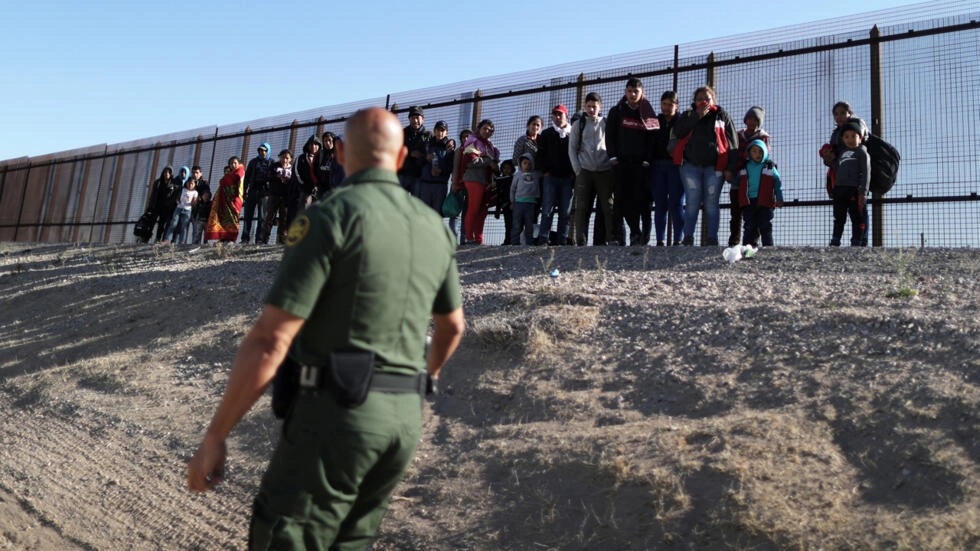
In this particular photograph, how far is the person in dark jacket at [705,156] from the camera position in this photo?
29.8 ft

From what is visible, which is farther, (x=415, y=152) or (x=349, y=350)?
(x=415, y=152)

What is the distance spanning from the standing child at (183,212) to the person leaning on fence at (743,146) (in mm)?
10575

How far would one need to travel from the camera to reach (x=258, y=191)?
1448cm

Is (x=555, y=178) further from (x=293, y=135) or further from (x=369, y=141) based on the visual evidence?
(x=369, y=141)

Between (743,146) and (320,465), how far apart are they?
7.97 meters

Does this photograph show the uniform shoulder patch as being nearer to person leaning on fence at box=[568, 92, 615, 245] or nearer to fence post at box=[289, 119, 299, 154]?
person leaning on fence at box=[568, 92, 615, 245]

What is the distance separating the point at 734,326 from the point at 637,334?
0.71m

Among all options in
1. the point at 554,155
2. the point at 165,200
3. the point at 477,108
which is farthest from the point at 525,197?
the point at 165,200

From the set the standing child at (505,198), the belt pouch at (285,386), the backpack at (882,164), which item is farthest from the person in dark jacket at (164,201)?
the belt pouch at (285,386)

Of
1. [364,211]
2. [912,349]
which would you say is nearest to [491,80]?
[912,349]

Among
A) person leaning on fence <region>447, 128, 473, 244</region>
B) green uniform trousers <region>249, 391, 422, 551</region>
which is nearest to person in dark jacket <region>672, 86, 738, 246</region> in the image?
person leaning on fence <region>447, 128, 473, 244</region>

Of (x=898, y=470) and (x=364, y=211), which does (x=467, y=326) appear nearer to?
(x=898, y=470)

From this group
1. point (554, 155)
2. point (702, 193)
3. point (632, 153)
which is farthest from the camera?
point (554, 155)

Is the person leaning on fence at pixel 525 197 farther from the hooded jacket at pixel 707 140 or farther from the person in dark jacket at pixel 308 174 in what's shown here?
the person in dark jacket at pixel 308 174
